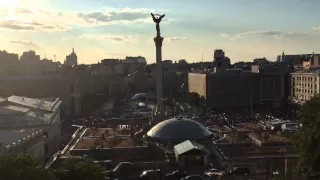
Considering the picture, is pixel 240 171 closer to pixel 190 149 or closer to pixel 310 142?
pixel 190 149

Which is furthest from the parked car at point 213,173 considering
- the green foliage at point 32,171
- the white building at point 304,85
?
the white building at point 304,85

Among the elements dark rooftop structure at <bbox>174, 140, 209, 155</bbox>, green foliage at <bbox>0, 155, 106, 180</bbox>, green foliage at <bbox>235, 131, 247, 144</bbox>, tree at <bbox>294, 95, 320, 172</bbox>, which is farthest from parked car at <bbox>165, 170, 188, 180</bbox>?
green foliage at <bbox>235, 131, 247, 144</bbox>

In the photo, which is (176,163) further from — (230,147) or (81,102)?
(81,102)

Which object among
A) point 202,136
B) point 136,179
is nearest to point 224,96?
point 202,136

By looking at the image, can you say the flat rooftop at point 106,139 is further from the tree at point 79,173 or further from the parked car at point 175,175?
the tree at point 79,173

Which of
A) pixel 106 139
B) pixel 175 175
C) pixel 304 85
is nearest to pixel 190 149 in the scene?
pixel 175 175

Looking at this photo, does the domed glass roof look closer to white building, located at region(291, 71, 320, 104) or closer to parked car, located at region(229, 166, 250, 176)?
parked car, located at region(229, 166, 250, 176)

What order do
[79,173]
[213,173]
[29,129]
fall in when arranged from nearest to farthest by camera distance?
[79,173]
[213,173]
[29,129]
